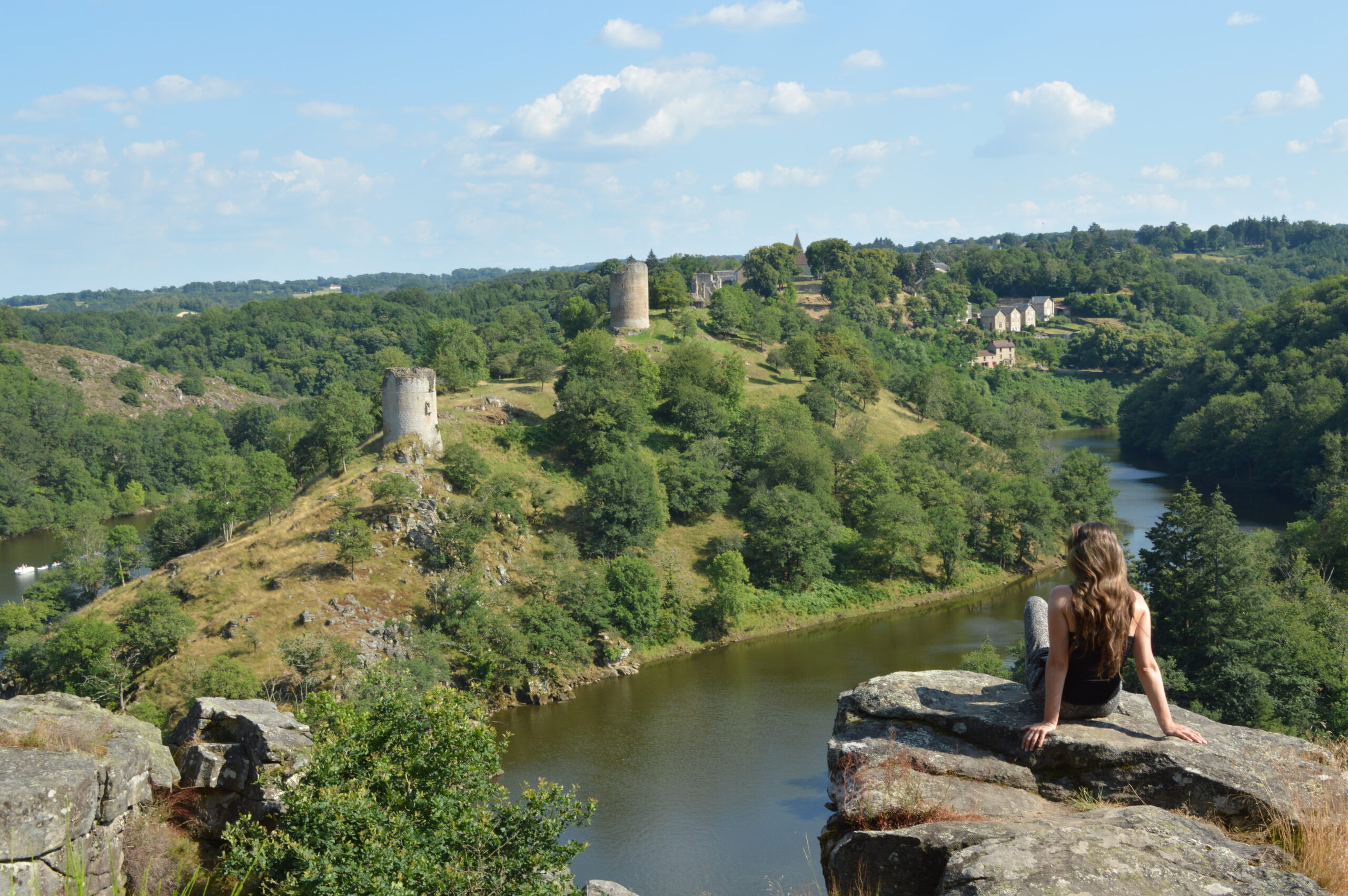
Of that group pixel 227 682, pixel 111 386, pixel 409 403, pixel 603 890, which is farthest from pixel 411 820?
pixel 111 386

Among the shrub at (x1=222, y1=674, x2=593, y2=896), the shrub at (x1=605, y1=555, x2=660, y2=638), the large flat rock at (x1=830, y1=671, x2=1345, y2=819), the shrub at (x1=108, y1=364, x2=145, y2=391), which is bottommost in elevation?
the shrub at (x1=605, y1=555, x2=660, y2=638)

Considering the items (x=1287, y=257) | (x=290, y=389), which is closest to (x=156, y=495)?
(x=290, y=389)

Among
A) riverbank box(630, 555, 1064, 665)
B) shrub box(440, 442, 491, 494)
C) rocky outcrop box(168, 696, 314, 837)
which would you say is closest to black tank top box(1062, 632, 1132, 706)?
rocky outcrop box(168, 696, 314, 837)

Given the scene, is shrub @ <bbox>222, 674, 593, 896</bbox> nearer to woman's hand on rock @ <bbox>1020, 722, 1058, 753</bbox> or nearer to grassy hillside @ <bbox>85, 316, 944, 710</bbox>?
woman's hand on rock @ <bbox>1020, 722, 1058, 753</bbox>

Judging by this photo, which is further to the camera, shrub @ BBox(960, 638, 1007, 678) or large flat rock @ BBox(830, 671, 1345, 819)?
shrub @ BBox(960, 638, 1007, 678)

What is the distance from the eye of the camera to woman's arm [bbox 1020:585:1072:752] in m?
6.05

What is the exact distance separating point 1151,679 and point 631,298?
51.7 m

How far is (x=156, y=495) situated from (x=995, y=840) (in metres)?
83.7

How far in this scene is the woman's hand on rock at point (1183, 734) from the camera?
20.3 ft

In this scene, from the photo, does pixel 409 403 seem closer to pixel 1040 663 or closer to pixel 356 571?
pixel 356 571

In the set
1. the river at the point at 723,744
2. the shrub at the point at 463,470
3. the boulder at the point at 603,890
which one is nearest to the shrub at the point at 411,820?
the boulder at the point at 603,890

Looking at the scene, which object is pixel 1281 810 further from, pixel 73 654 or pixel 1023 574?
pixel 1023 574

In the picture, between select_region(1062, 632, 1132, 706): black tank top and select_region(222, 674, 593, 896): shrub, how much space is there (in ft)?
15.0

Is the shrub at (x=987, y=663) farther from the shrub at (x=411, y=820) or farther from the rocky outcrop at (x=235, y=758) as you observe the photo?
the shrub at (x=411, y=820)
